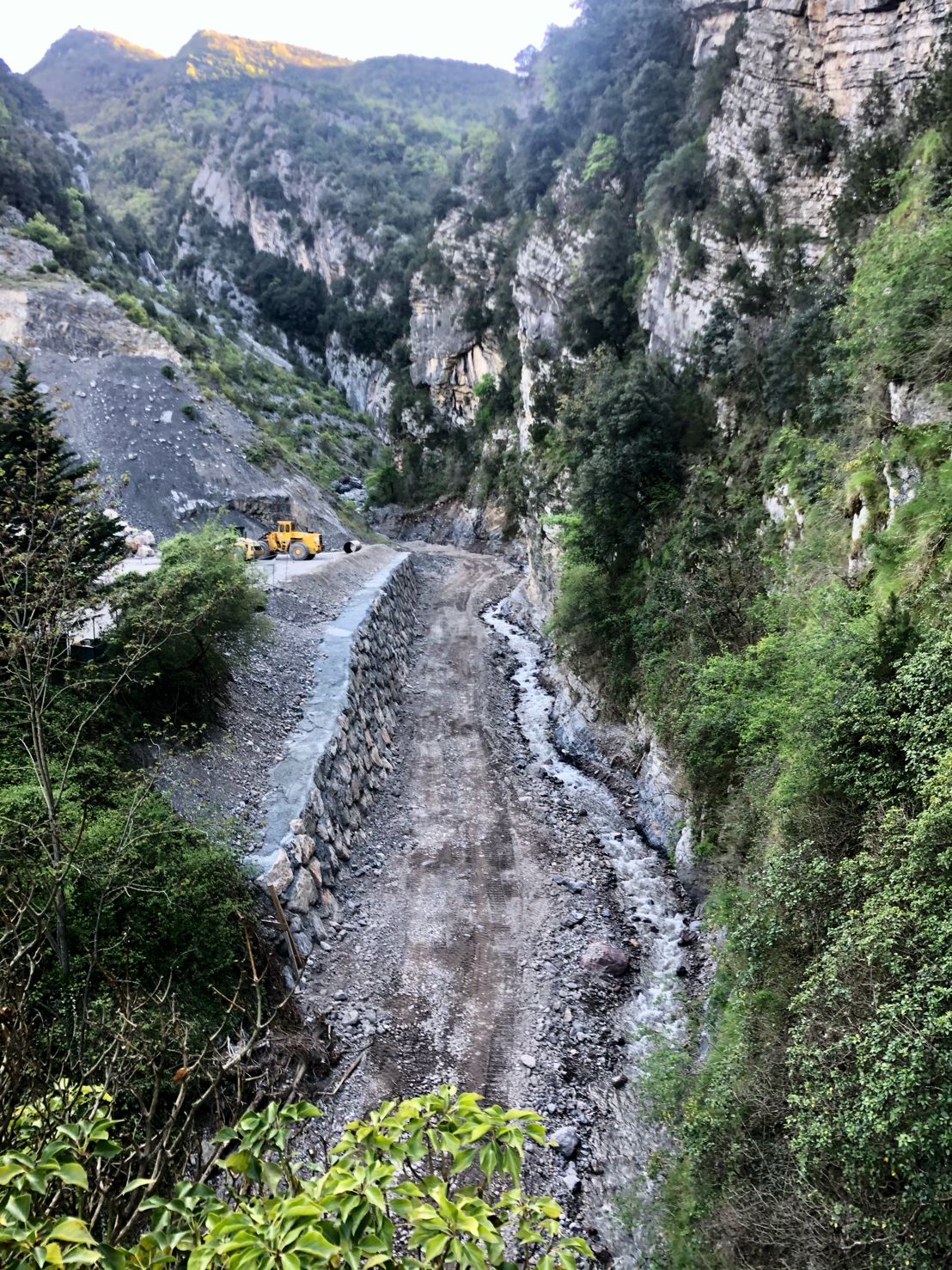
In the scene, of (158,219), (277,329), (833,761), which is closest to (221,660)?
(833,761)

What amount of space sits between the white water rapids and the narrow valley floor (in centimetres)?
18

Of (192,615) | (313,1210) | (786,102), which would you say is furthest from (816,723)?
(786,102)

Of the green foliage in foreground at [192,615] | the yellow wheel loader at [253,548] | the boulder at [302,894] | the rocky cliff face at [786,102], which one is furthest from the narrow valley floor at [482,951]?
the rocky cliff face at [786,102]

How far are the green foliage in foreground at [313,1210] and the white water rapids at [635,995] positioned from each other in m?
7.04

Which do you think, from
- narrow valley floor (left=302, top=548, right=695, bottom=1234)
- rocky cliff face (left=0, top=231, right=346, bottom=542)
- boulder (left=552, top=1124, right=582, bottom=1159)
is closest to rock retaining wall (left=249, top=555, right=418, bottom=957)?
narrow valley floor (left=302, top=548, right=695, bottom=1234)

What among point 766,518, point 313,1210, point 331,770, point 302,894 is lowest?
point 302,894

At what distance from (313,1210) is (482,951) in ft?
34.3

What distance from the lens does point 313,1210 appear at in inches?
76.2

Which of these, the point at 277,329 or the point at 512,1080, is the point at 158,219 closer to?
the point at 277,329

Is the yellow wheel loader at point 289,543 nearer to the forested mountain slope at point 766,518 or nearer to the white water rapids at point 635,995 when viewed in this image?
the forested mountain slope at point 766,518

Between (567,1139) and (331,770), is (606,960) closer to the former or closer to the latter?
(567,1139)

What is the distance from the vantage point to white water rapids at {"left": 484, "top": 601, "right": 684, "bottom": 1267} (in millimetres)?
7832

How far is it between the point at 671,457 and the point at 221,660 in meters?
12.7

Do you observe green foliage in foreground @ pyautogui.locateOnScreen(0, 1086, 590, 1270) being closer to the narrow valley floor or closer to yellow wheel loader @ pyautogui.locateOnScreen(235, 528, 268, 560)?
the narrow valley floor
